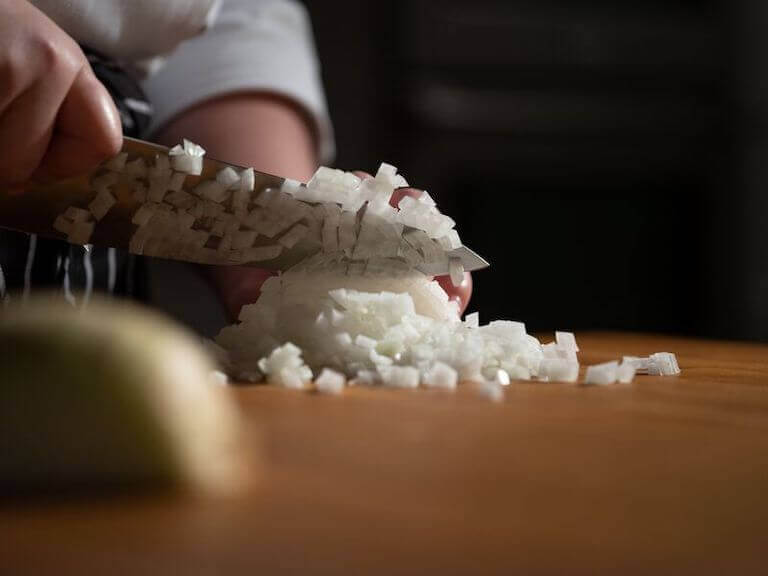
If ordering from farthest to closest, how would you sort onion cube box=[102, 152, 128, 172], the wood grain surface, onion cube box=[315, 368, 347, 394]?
onion cube box=[102, 152, 128, 172] → onion cube box=[315, 368, 347, 394] → the wood grain surface

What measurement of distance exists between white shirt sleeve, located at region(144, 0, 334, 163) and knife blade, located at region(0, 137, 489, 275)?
1.29ft

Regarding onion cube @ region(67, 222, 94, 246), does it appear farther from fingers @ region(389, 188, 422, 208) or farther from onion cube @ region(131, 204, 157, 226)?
fingers @ region(389, 188, 422, 208)

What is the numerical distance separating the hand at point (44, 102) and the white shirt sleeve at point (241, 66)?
47cm

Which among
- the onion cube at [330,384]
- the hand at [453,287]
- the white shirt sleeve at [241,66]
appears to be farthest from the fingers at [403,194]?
the white shirt sleeve at [241,66]

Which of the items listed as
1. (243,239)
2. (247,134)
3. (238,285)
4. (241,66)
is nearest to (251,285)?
(238,285)

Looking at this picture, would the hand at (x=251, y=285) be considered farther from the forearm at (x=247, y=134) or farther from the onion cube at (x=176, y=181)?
the onion cube at (x=176, y=181)

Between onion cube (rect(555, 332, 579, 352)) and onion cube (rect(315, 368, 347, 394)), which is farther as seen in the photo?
onion cube (rect(555, 332, 579, 352))

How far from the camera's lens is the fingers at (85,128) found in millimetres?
587

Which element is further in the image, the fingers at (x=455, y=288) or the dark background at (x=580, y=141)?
the dark background at (x=580, y=141)

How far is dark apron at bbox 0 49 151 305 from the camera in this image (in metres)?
0.84

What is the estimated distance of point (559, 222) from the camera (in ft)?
8.68

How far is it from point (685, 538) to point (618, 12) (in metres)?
2.62

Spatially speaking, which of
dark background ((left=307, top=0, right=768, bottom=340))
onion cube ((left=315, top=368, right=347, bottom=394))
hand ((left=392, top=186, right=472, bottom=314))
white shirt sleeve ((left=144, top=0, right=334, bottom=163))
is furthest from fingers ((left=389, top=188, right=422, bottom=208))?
dark background ((left=307, top=0, right=768, bottom=340))

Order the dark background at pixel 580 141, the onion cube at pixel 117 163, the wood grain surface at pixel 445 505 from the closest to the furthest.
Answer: the wood grain surface at pixel 445 505 < the onion cube at pixel 117 163 < the dark background at pixel 580 141
